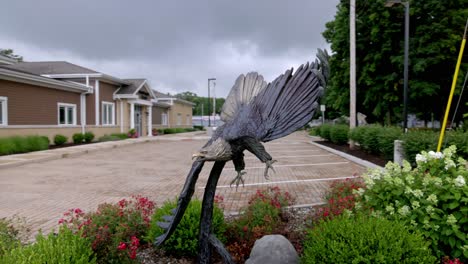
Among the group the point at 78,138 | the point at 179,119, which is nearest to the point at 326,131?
the point at 78,138

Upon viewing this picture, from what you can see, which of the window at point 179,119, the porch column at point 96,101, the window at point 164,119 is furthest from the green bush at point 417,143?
the window at point 179,119

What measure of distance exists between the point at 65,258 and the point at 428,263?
3.20 meters

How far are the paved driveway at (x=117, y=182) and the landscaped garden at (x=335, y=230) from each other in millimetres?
1959

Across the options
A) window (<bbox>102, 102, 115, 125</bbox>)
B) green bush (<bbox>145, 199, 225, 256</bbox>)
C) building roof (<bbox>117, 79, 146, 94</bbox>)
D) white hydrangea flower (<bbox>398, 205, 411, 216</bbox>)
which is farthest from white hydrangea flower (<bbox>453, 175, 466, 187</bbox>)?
building roof (<bbox>117, 79, 146, 94</bbox>)

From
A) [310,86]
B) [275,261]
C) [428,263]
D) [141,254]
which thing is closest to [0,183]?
[141,254]

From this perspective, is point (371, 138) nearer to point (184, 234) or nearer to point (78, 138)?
point (184, 234)

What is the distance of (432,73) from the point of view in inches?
710

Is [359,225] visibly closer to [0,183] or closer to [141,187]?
[141,187]

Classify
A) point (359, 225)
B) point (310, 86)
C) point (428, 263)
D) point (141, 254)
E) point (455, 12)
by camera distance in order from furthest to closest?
point (455, 12) < point (141, 254) < point (359, 225) < point (428, 263) < point (310, 86)

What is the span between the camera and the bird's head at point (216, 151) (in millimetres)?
2670

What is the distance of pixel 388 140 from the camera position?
39.3 feet

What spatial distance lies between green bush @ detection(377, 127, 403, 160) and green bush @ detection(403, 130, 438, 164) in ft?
3.84

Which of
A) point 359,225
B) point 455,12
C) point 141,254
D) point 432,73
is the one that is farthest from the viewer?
point 432,73

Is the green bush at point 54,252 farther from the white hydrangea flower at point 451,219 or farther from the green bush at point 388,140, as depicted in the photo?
the green bush at point 388,140
